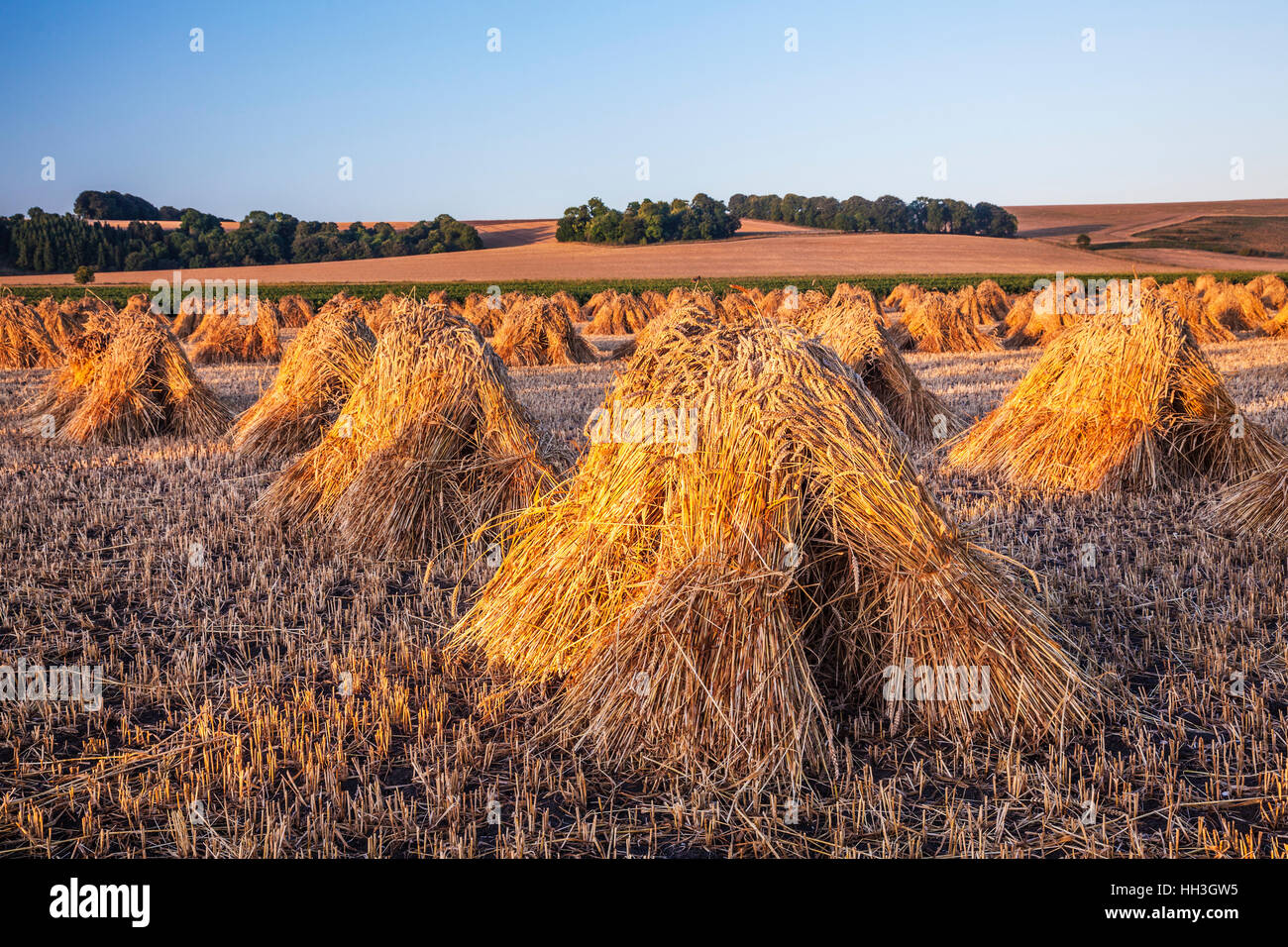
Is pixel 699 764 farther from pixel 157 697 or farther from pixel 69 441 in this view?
pixel 69 441

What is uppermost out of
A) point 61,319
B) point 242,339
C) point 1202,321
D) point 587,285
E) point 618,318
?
point 587,285

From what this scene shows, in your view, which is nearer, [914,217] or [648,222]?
[648,222]

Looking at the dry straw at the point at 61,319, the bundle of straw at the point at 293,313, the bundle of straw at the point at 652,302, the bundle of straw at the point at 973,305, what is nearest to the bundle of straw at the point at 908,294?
the bundle of straw at the point at 973,305

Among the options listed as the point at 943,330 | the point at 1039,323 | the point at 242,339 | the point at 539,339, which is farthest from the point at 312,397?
the point at 1039,323

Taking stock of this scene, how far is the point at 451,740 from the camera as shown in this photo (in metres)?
3.64

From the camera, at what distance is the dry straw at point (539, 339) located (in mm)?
19281

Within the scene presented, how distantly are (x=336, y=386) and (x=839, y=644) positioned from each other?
6.85 m

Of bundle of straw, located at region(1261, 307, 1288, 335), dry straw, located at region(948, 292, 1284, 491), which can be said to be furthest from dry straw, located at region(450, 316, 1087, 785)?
bundle of straw, located at region(1261, 307, 1288, 335)

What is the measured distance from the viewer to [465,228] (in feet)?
237

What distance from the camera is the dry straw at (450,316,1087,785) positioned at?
339cm

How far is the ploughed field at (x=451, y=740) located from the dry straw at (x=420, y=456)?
371 millimetres

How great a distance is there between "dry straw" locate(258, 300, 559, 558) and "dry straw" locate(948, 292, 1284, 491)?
439cm

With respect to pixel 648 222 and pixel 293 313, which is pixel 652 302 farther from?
pixel 648 222

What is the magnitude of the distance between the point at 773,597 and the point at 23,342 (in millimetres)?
20388
